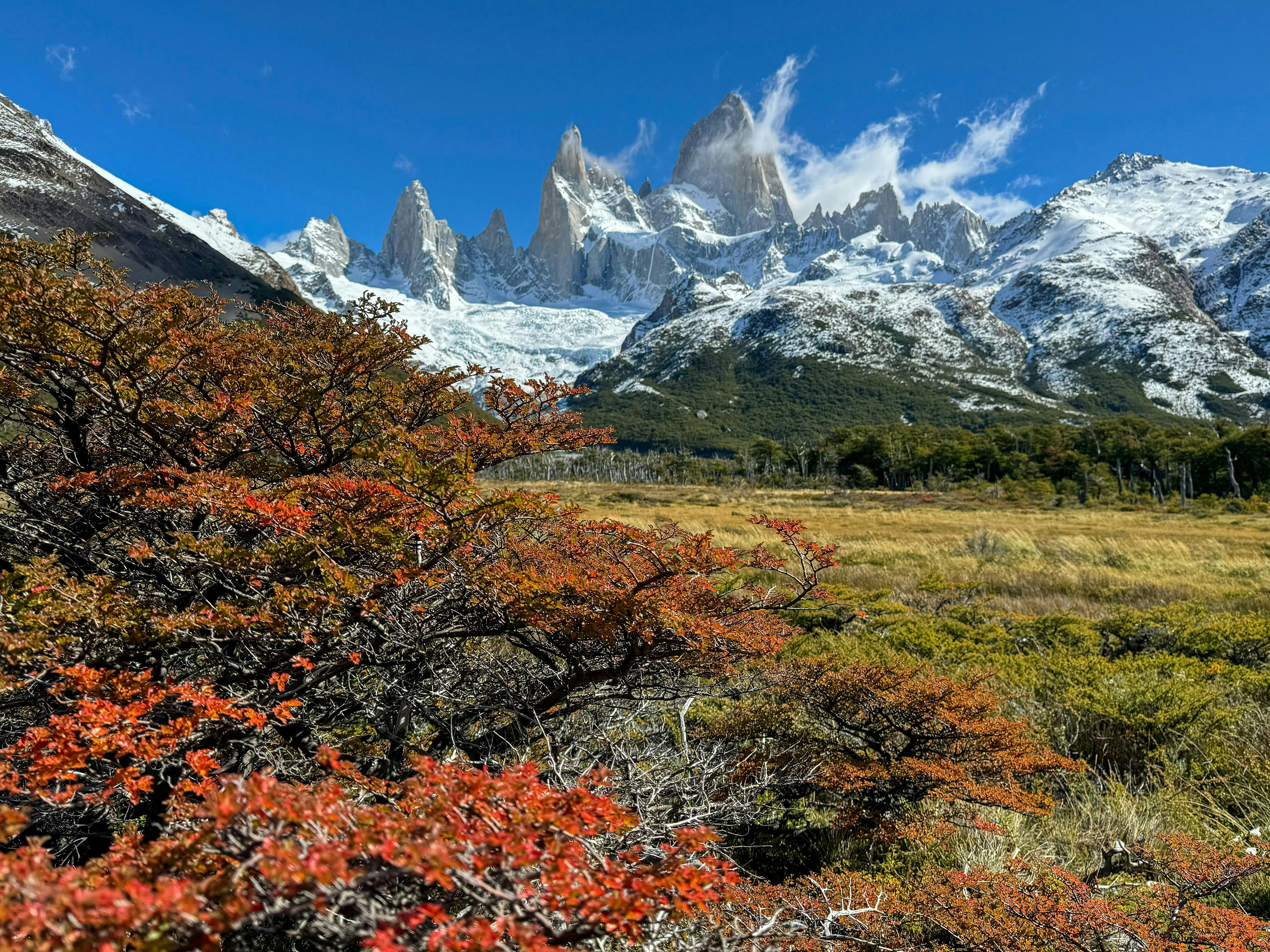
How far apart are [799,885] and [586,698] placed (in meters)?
1.61

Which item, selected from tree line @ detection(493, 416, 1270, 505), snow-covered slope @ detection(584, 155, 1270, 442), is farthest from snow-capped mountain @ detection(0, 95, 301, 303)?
snow-covered slope @ detection(584, 155, 1270, 442)

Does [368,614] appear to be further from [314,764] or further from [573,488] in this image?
[573,488]

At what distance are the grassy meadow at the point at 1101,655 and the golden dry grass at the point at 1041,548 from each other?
9 cm

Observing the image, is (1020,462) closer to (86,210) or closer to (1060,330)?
(1060,330)

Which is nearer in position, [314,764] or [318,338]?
[314,764]

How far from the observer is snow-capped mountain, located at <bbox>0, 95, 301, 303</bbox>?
77.7 m

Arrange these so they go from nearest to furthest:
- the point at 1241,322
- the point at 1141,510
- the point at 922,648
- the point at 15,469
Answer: the point at 15,469 < the point at 922,648 < the point at 1141,510 < the point at 1241,322

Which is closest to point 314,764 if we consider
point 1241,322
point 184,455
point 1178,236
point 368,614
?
point 368,614

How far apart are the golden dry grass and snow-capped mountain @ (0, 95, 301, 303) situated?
70.8 m

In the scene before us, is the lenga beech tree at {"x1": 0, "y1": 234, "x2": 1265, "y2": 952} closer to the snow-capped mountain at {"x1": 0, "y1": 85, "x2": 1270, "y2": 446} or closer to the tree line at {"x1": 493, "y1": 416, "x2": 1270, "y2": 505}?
the tree line at {"x1": 493, "y1": 416, "x2": 1270, "y2": 505}

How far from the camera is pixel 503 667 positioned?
421 cm

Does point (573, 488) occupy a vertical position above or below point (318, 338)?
below

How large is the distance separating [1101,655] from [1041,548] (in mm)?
11652

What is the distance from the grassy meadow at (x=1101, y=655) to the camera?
406 cm
